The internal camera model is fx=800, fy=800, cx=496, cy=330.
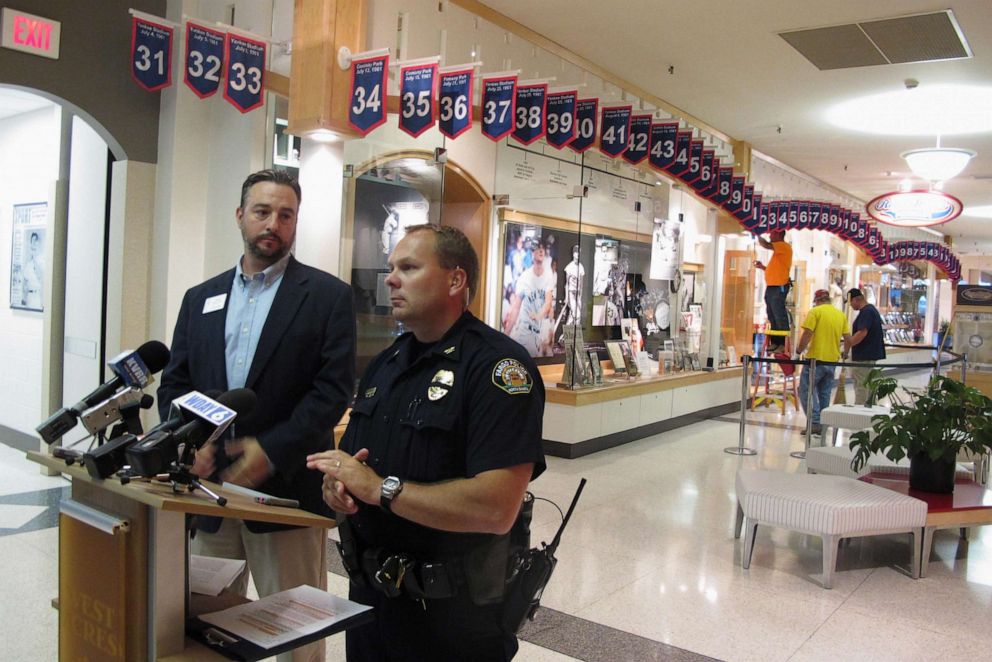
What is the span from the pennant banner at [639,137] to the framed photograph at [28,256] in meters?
4.92

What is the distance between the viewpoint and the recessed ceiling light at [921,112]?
27.3 feet

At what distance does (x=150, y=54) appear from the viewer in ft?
14.5

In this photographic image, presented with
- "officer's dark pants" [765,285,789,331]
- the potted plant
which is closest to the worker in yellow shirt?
"officer's dark pants" [765,285,789,331]

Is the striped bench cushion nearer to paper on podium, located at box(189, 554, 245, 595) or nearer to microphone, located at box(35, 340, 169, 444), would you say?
paper on podium, located at box(189, 554, 245, 595)

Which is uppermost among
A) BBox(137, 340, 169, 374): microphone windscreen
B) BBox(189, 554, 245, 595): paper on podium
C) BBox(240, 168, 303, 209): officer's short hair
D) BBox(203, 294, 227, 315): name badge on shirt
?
BBox(240, 168, 303, 209): officer's short hair

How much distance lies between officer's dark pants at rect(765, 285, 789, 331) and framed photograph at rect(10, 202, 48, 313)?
886cm

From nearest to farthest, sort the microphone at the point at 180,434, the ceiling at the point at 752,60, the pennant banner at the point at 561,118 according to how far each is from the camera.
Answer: the microphone at the point at 180,434
the pennant banner at the point at 561,118
the ceiling at the point at 752,60

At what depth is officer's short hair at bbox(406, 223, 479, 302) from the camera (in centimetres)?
190

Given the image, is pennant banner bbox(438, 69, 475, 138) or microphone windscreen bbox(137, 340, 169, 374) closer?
microphone windscreen bbox(137, 340, 169, 374)

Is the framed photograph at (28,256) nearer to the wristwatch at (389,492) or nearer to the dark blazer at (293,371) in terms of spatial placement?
the dark blazer at (293,371)

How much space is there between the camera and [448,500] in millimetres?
1725

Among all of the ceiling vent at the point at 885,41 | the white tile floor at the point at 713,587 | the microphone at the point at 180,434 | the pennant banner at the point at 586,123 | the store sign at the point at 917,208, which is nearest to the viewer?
the microphone at the point at 180,434

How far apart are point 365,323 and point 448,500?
161 inches

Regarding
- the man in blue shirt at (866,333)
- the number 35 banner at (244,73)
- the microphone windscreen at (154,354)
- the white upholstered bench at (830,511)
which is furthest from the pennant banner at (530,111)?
the man in blue shirt at (866,333)
